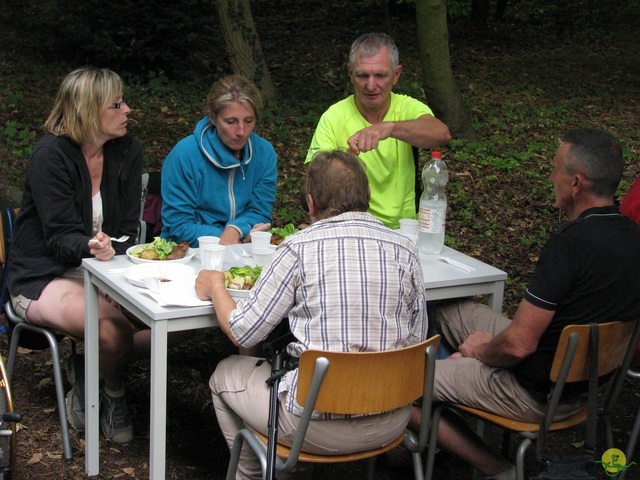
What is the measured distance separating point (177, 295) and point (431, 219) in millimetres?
1211

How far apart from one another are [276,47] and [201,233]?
8.79m

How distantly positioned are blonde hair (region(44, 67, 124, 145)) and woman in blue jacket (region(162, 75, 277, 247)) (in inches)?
20.6

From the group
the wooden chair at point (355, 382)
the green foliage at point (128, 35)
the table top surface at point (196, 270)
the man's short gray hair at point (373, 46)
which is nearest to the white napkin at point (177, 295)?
the table top surface at point (196, 270)

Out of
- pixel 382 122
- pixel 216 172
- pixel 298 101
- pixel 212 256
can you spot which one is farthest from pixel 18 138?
pixel 212 256

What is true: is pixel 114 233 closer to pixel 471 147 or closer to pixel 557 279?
pixel 557 279

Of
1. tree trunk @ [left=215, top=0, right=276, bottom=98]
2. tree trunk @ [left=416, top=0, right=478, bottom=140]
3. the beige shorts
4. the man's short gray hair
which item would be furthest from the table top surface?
tree trunk @ [left=215, top=0, right=276, bottom=98]

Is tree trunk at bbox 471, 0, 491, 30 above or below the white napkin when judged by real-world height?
above

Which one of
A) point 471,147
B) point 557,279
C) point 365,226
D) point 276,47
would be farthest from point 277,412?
point 276,47

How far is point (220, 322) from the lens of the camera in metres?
2.87

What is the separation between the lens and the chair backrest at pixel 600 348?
2764 millimetres

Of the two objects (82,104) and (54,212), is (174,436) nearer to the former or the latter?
(54,212)

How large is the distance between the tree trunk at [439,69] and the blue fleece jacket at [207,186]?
4.88 m

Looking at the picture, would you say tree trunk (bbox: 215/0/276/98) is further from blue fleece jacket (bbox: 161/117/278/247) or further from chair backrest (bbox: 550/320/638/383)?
chair backrest (bbox: 550/320/638/383)

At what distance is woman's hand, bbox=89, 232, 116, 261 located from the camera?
3.39 metres
